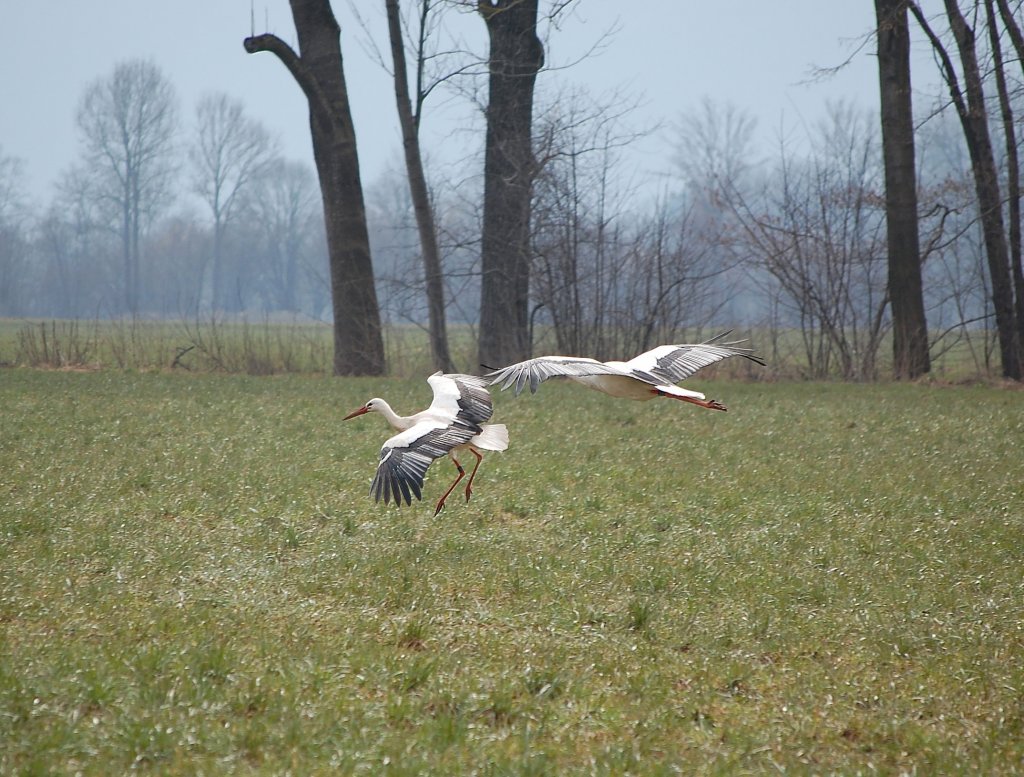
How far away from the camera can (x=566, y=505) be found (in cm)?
758

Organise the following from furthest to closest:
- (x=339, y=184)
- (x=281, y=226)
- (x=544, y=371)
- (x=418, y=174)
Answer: (x=281, y=226) → (x=418, y=174) → (x=339, y=184) → (x=544, y=371)

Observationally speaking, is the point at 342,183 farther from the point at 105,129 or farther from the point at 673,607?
the point at 105,129

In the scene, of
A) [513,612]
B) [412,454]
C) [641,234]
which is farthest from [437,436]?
[641,234]

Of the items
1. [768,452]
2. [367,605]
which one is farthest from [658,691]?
[768,452]

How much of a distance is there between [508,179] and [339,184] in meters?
3.09

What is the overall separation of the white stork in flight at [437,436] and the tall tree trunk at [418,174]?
14.0 metres

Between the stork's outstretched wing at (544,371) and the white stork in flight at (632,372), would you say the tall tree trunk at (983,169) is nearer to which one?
the white stork in flight at (632,372)

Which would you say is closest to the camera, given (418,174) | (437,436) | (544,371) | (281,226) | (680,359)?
(544,371)

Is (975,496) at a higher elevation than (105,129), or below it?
below

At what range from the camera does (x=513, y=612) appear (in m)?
5.13

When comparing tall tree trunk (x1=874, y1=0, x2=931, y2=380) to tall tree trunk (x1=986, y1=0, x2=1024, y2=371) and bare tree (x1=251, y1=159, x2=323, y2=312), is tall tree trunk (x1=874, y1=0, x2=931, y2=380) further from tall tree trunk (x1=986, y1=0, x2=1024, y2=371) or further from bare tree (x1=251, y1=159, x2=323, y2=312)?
bare tree (x1=251, y1=159, x2=323, y2=312)

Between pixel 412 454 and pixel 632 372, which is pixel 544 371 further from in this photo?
pixel 412 454

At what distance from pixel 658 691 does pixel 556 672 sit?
41cm

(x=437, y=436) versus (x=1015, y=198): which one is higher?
(x=1015, y=198)
